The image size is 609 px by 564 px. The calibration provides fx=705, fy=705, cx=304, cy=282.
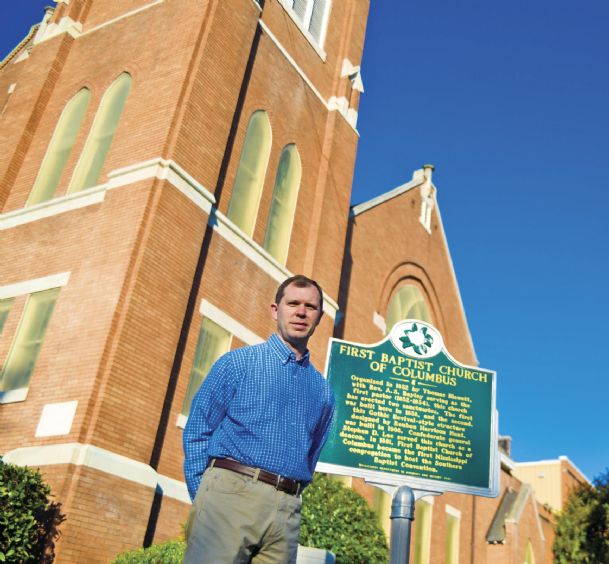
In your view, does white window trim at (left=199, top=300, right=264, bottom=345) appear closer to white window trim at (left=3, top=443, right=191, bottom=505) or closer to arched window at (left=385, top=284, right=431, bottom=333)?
white window trim at (left=3, top=443, right=191, bottom=505)

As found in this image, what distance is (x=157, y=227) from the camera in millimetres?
12648

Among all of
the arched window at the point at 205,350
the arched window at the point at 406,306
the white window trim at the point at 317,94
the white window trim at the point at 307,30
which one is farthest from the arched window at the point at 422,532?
the white window trim at the point at 307,30

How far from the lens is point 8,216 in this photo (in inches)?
613

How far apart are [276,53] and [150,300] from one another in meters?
8.42

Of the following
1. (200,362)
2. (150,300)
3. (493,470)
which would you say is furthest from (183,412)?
(493,470)

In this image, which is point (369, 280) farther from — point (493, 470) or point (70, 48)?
point (493, 470)

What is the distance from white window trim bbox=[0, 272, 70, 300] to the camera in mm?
13242

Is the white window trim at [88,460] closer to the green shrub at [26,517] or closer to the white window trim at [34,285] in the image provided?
the green shrub at [26,517]

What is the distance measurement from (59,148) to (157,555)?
403 inches

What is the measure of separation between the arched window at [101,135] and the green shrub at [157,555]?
25.8ft

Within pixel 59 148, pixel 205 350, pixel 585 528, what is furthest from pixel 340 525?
pixel 585 528

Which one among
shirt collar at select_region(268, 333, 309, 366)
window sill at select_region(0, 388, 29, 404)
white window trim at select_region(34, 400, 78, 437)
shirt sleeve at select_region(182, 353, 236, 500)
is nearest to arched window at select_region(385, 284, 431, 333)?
window sill at select_region(0, 388, 29, 404)

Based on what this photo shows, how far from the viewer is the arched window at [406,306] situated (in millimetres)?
22516

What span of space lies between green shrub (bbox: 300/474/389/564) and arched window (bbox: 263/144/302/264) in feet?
19.7
